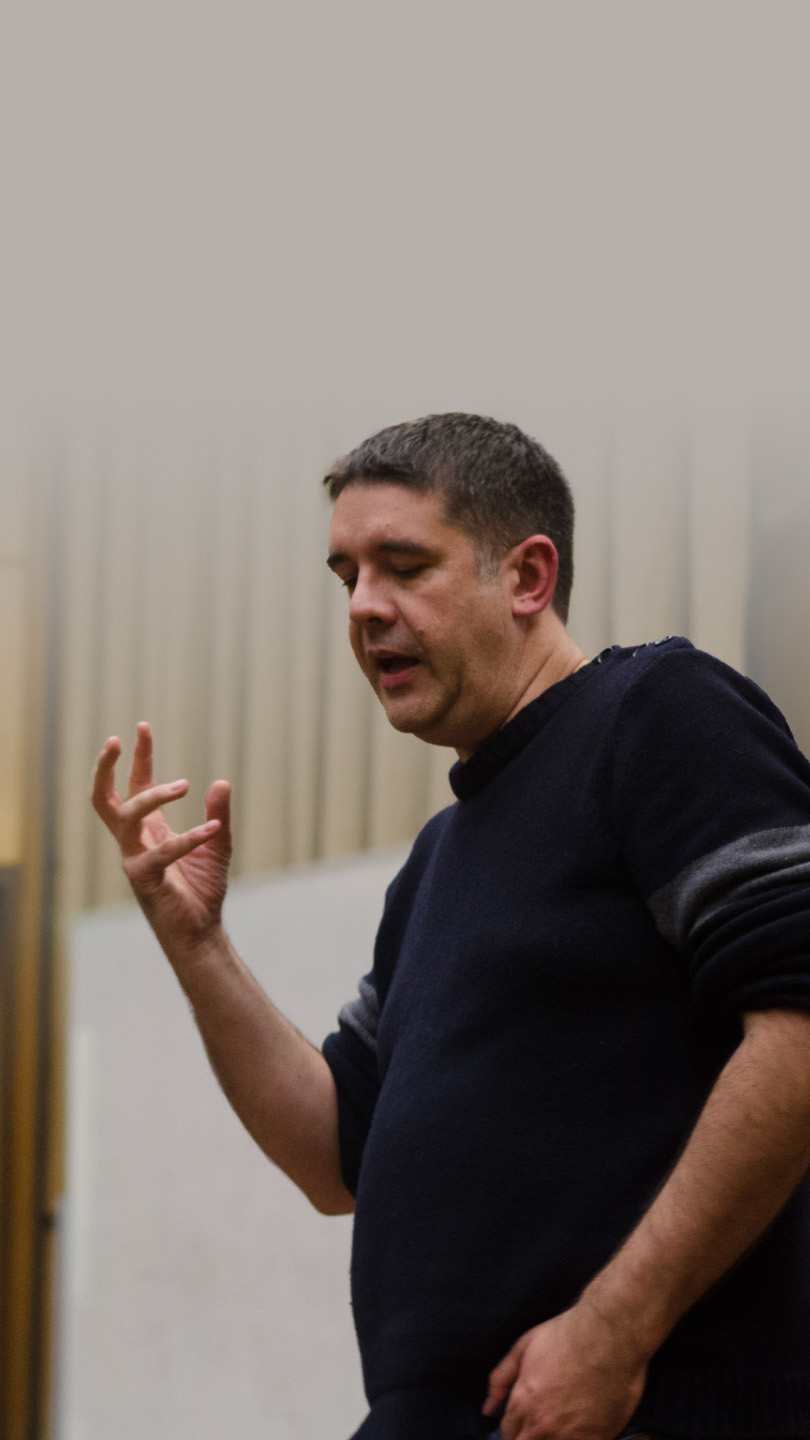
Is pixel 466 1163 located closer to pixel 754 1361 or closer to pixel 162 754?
pixel 754 1361

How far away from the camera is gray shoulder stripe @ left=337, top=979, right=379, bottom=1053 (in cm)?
126

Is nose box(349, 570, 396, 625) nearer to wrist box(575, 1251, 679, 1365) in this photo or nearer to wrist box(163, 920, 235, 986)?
wrist box(163, 920, 235, 986)

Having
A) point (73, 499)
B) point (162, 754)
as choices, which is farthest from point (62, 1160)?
point (73, 499)

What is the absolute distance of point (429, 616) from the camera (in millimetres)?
1086

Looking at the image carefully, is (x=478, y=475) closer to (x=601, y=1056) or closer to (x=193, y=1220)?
(x=601, y=1056)

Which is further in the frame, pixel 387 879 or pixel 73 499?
pixel 73 499

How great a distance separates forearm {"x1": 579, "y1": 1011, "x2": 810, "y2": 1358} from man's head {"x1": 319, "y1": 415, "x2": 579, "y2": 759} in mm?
375

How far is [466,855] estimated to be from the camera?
42.4 inches

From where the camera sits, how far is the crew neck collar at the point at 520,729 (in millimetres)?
1075

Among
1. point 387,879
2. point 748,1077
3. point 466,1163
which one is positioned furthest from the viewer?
point 387,879

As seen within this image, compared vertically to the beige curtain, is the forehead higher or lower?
higher

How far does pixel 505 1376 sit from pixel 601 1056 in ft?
0.69

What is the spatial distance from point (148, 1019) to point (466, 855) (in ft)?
4.45

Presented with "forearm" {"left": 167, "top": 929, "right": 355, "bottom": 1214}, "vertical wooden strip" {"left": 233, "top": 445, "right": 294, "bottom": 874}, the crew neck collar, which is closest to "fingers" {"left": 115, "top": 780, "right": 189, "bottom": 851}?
"forearm" {"left": 167, "top": 929, "right": 355, "bottom": 1214}
